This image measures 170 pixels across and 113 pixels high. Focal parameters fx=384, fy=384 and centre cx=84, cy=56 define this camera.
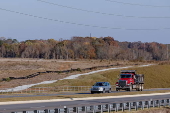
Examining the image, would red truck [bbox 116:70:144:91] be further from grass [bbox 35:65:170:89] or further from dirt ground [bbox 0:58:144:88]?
dirt ground [bbox 0:58:144:88]

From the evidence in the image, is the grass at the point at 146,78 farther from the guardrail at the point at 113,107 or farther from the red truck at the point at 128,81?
the guardrail at the point at 113,107

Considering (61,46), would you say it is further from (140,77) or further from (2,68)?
(140,77)

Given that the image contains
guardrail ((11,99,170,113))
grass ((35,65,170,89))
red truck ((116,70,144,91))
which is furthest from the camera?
grass ((35,65,170,89))

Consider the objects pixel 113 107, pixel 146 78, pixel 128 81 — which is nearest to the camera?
pixel 113 107

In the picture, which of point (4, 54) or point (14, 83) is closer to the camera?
point (14, 83)

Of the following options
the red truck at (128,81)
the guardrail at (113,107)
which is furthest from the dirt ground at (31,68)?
the guardrail at (113,107)

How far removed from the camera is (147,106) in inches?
1390

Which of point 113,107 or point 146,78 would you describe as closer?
point 113,107

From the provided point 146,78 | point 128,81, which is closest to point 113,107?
point 128,81

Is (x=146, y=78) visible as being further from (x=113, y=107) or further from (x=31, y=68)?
(x=113, y=107)

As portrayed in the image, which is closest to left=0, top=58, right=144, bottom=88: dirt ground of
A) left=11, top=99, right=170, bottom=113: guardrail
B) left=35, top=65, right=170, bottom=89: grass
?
left=35, top=65, right=170, bottom=89: grass

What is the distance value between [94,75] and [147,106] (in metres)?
56.7

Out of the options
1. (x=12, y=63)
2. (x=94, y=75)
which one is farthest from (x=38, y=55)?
(x=94, y=75)

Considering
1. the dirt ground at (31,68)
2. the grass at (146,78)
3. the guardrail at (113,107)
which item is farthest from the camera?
the dirt ground at (31,68)
